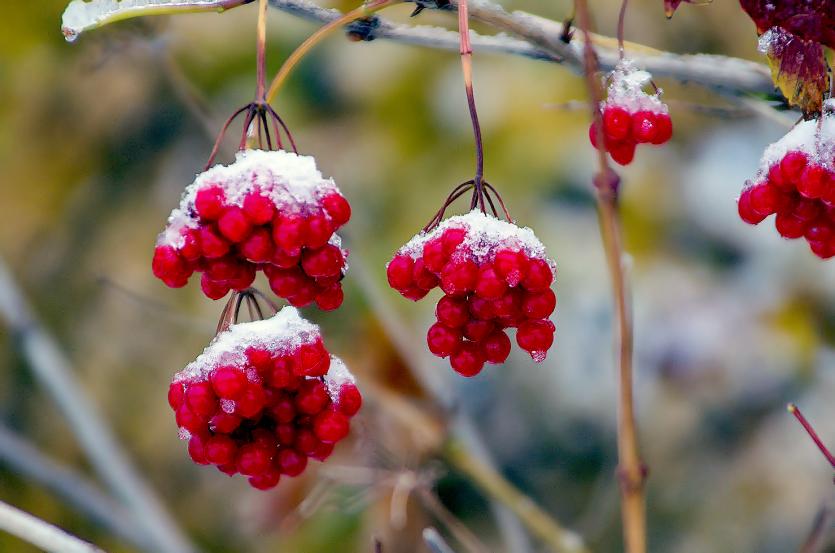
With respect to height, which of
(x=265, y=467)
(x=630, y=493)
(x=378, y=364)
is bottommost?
(x=630, y=493)

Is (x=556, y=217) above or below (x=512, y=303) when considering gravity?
above

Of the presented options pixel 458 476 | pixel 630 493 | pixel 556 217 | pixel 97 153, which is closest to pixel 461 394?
pixel 458 476

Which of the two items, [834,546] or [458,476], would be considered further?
[458,476]

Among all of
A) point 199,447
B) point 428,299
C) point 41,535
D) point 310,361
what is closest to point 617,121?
point 310,361

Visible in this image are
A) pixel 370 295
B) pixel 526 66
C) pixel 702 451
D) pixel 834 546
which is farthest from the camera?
pixel 526 66

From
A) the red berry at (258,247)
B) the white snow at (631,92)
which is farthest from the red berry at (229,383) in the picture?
the white snow at (631,92)

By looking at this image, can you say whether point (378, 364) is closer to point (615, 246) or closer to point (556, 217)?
point (556, 217)

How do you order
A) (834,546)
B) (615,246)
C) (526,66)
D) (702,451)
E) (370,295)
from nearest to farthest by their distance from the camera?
1. (615,246)
2. (370,295)
3. (834,546)
4. (702,451)
5. (526,66)

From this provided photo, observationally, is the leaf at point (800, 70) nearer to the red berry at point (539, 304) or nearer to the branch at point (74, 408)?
the red berry at point (539, 304)
